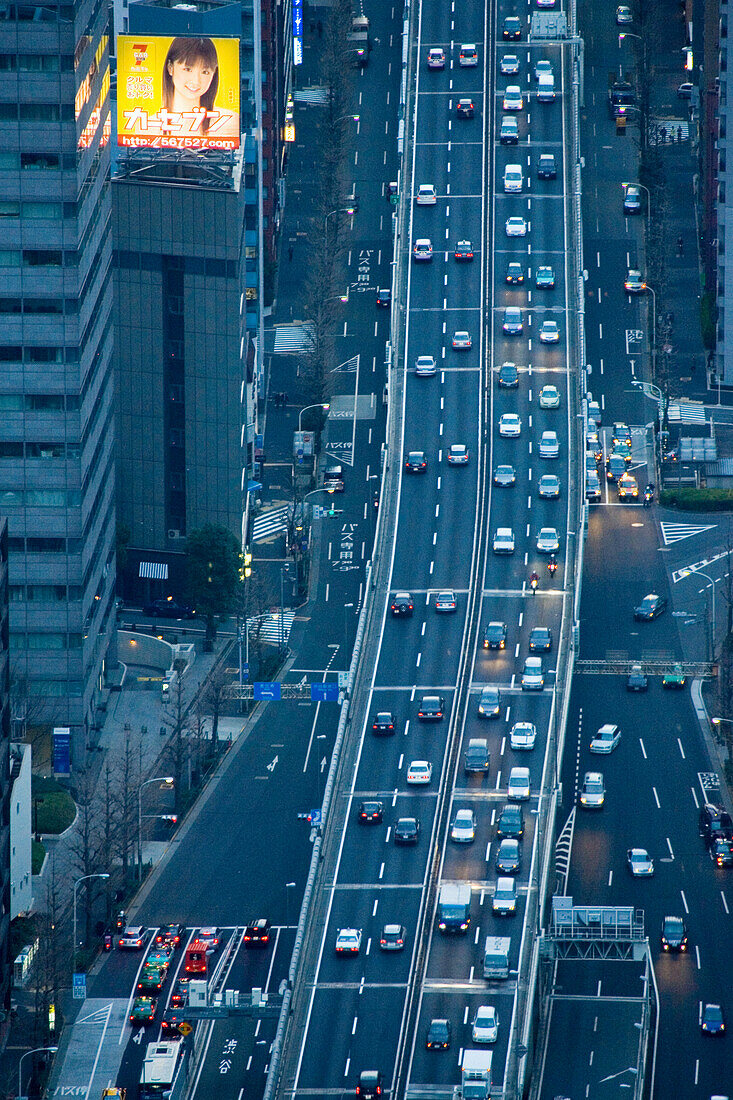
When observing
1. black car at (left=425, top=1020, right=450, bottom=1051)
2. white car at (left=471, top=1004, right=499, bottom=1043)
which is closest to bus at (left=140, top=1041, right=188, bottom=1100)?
black car at (left=425, top=1020, right=450, bottom=1051)

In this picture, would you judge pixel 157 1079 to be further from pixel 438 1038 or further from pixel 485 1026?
pixel 485 1026

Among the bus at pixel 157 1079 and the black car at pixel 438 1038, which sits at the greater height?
the black car at pixel 438 1038

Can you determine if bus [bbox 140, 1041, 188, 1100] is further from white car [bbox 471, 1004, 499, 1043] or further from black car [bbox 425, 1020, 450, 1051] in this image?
white car [bbox 471, 1004, 499, 1043]

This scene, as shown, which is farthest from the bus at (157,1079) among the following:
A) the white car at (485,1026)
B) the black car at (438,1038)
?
the white car at (485,1026)

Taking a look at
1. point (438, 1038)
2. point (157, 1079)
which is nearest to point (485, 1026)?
point (438, 1038)

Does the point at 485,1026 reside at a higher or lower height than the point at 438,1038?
higher

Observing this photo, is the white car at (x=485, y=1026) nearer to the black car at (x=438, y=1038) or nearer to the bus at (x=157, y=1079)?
the black car at (x=438, y=1038)

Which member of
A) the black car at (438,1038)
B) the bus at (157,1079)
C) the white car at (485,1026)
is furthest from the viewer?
the bus at (157,1079)
